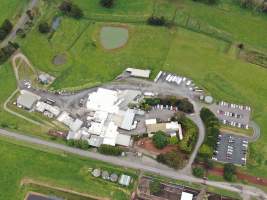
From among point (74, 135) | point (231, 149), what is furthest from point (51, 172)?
point (231, 149)

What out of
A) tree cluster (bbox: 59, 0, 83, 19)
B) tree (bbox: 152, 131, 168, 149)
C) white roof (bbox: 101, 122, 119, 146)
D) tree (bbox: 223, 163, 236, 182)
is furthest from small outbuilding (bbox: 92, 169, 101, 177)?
tree cluster (bbox: 59, 0, 83, 19)

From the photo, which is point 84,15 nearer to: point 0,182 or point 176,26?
point 176,26

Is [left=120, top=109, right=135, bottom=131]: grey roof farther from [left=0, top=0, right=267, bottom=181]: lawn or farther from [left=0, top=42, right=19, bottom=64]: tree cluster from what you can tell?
[left=0, top=42, right=19, bottom=64]: tree cluster

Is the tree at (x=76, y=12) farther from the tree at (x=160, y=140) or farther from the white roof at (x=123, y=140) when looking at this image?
the tree at (x=160, y=140)

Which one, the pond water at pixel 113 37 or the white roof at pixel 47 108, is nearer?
the white roof at pixel 47 108

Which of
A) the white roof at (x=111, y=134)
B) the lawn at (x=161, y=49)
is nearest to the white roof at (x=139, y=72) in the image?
the lawn at (x=161, y=49)

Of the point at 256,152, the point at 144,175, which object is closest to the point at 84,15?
the point at 144,175

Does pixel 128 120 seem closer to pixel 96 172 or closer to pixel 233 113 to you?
pixel 96 172
